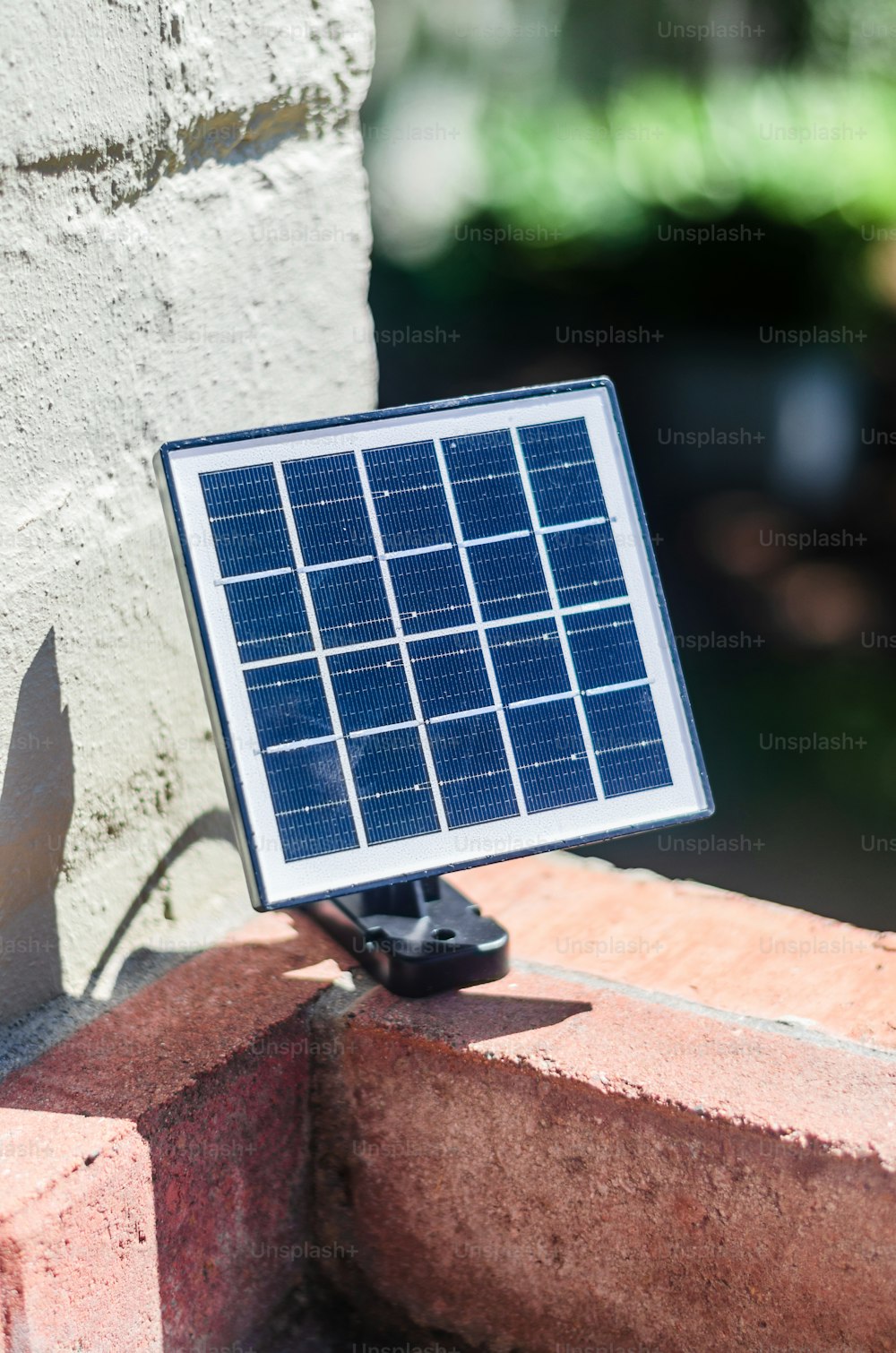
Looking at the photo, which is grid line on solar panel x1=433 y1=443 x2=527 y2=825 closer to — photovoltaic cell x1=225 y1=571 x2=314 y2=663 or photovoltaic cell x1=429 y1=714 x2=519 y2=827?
photovoltaic cell x1=429 y1=714 x2=519 y2=827

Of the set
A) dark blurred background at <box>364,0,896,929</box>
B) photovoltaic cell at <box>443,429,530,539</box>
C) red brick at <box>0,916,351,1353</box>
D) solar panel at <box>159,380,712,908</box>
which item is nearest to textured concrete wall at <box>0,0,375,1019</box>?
red brick at <box>0,916,351,1353</box>

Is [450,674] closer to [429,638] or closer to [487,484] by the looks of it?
[429,638]

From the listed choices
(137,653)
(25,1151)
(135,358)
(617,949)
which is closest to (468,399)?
(135,358)

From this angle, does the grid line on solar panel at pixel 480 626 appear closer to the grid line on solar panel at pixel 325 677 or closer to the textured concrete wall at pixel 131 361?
the grid line on solar panel at pixel 325 677

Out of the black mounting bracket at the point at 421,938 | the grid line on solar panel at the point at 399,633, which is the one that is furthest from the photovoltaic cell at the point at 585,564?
the black mounting bracket at the point at 421,938

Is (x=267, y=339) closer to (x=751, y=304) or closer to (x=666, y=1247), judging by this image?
(x=666, y=1247)

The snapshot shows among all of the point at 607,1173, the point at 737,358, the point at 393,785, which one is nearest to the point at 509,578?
the point at 393,785

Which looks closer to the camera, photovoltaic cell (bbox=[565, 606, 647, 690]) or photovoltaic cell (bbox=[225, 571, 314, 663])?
photovoltaic cell (bbox=[225, 571, 314, 663])
